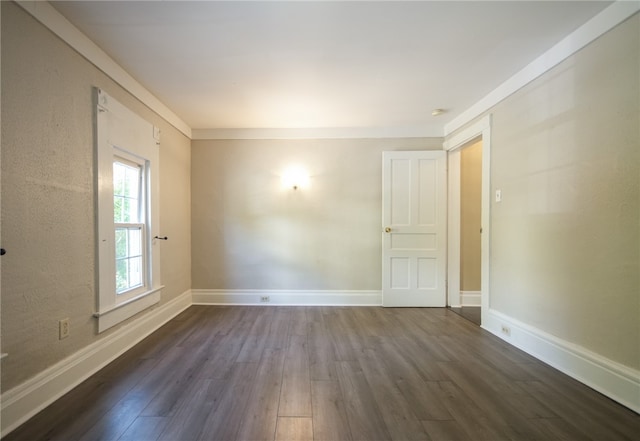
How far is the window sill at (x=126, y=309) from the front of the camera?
6.01 feet

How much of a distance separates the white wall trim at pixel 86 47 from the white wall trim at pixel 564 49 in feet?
11.2

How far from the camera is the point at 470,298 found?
10.7 ft

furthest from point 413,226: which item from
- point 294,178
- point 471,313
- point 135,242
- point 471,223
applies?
point 135,242

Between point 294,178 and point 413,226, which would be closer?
point 413,226

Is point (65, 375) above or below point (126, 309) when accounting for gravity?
below

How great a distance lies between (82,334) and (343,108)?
10.0ft

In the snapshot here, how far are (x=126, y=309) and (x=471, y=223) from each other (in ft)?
13.3

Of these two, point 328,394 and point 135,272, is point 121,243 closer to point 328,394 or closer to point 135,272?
point 135,272

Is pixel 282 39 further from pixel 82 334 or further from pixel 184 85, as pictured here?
pixel 82 334

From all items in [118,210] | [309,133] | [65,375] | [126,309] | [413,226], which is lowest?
[65,375]

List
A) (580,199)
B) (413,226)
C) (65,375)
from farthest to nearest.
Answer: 1. (413,226)
2. (580,199)
3. (65,375)

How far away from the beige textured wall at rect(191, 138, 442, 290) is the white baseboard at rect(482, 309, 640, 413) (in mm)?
1524

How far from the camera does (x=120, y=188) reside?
84.7 inches

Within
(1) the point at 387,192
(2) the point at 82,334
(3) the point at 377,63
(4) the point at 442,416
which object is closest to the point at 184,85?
(3) the point at 377,63
